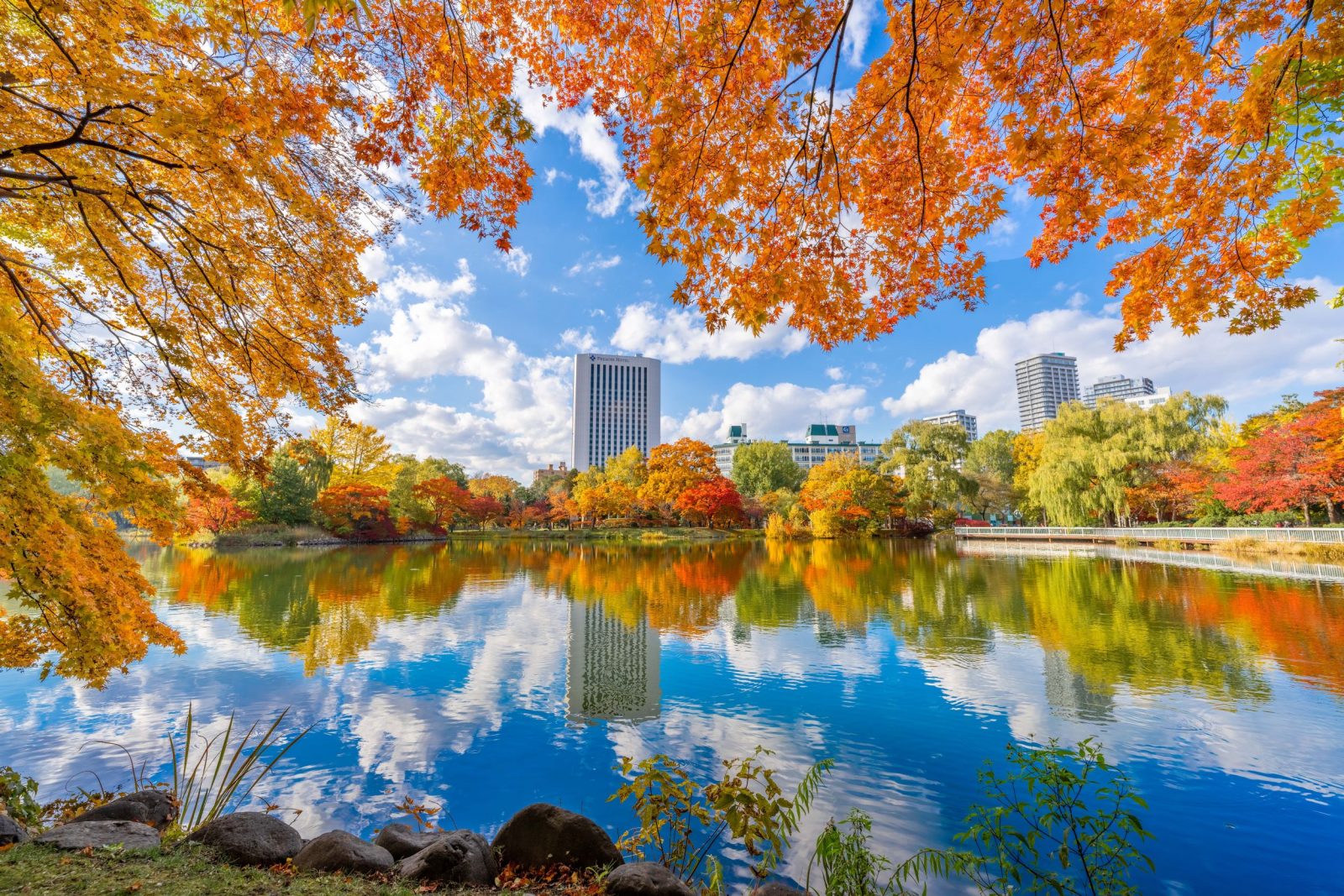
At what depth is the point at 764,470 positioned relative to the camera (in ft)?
152

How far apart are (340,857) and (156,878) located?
716 mm

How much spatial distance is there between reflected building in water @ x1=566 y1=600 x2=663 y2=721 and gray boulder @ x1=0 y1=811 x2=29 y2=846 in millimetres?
3713

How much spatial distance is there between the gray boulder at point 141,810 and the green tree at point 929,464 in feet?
114

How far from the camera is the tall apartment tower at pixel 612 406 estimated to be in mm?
77938

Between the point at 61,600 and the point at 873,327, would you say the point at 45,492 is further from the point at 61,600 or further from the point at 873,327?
the point at 873,327

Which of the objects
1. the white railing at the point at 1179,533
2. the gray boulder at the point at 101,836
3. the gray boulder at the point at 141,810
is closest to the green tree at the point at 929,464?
the white railing at the point at 1179,533

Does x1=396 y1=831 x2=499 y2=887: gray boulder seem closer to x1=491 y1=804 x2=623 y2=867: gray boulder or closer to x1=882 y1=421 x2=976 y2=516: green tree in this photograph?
x1=491 y1=804 x2=623 y2=867: gray boulder

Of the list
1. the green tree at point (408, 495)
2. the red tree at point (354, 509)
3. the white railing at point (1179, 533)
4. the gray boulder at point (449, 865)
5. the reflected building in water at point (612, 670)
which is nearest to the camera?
the gray boulder at point (449, 865)

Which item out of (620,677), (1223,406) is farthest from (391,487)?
(1223,406)

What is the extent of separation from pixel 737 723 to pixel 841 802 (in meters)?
1.45

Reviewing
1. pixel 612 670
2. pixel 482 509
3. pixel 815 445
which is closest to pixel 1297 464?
pixel 612 670

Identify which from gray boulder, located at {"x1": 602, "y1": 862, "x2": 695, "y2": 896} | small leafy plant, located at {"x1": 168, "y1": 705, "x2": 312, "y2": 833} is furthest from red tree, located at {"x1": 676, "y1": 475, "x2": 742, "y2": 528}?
gray boulder, located at {"x1": 602, "y1": 862, "x2": 695, "y2": 896}

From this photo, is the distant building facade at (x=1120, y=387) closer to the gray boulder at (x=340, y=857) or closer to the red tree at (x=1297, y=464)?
the red tree at (x=1297, y=464)

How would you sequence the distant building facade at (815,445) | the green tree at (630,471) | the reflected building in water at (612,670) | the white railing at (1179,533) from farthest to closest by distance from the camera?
the distant building facade at (815,445), the green tree at (630,471), the white railing at (1179,533), the reflected building in water at (612,670)
